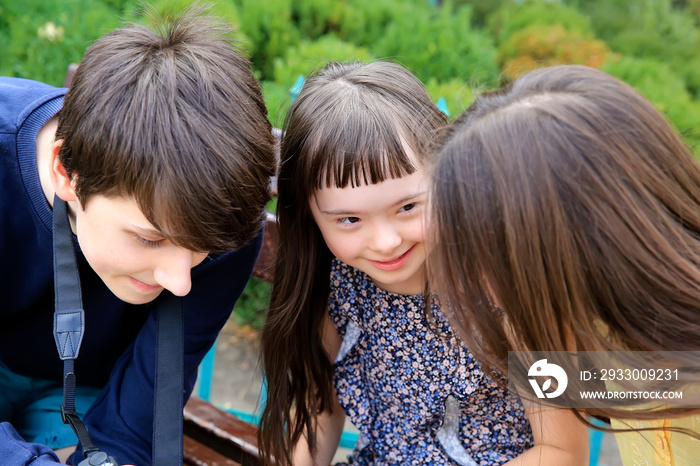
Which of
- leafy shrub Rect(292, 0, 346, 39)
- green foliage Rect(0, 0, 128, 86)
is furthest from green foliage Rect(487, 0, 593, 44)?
green foliage Rect(0, 0, 128, 86)

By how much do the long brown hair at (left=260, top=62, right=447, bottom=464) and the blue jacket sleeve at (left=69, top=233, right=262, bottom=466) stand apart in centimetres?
12

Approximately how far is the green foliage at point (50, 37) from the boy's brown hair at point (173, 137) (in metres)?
1.90

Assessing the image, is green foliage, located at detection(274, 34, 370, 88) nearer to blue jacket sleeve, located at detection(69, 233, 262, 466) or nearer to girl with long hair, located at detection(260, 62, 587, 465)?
girl with long hair, located at detection(260, 62, 587, 465)

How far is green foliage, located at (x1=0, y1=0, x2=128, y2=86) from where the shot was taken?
333 cm

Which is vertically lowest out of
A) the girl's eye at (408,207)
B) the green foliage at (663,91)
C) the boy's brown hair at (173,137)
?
the girl's eye at (408,207)

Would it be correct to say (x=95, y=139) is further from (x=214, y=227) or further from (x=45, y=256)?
(x=45, y=256)

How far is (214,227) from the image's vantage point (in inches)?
57.2

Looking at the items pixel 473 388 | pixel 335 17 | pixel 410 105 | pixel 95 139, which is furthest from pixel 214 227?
pixel 335 17

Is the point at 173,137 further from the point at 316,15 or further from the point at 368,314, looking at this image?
the point at 316,15

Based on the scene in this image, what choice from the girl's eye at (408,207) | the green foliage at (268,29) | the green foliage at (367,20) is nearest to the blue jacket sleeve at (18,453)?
the girl's eye at (408,207)

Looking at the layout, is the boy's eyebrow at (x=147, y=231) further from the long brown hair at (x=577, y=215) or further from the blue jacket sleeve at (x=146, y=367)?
the long brown hair at (x=577, y=215)

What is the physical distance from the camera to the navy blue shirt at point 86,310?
1.65 meters

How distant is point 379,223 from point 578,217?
49cm

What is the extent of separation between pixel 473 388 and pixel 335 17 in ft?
8.79
